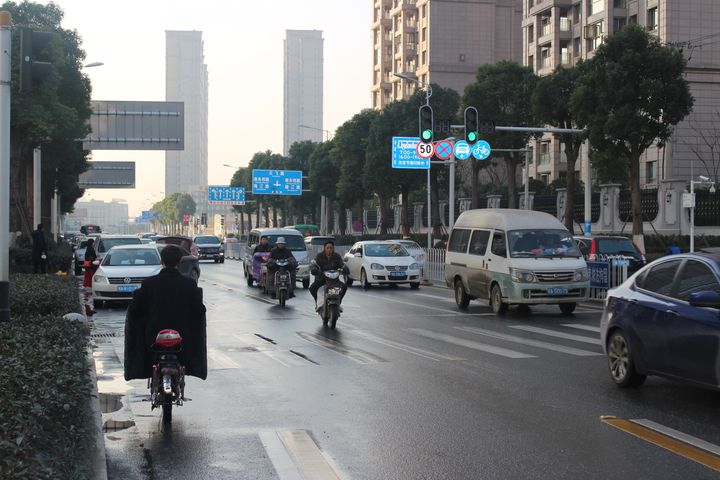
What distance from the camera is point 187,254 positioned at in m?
28.5

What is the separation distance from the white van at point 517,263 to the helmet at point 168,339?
40.8 feet

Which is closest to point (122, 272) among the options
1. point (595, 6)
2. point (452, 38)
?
point (595, 6)

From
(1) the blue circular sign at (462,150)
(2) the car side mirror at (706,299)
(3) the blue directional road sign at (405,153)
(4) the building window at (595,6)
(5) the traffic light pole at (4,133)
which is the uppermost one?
(4) the building window at (595,6)

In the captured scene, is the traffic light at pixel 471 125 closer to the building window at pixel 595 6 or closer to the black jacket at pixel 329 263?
the black jacket at pixel 329 263

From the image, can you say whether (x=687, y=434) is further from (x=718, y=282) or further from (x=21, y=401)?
(x=21, y=401)

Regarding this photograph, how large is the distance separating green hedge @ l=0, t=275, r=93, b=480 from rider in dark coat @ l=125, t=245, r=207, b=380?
508 millimetres

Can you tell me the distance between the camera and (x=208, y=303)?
24.2 meters

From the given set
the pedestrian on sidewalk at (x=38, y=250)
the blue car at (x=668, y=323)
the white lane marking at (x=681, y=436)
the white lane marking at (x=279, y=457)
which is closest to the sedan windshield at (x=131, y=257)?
the pedestrian on sidewalk at (x=38, y=250)

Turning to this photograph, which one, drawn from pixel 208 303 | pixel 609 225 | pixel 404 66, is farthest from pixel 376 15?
pixel 208 303

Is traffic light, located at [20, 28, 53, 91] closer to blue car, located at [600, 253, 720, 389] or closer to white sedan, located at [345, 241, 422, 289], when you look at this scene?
blue car, located at [600, 253, 720, 389]

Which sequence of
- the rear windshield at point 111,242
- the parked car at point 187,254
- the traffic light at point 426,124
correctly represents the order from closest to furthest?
the parked car at point 187,254, the traffic light at point 426,124, the rear windshield at point 111,242

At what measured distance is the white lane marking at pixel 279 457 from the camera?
21.9 feet

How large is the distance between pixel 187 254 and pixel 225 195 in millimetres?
65286

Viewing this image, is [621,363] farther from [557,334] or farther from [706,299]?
Result: [557,334]
